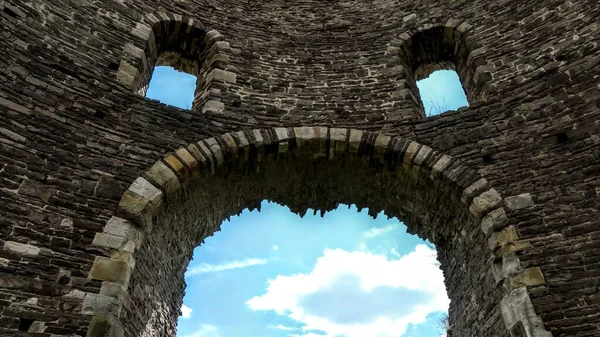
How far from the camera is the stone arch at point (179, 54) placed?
7.32 meters

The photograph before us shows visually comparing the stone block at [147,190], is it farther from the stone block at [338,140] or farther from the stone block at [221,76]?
the stone block at [221,76]

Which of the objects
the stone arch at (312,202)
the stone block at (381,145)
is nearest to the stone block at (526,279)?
the stone arch at (312,202)

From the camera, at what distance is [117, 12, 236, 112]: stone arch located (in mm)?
7316

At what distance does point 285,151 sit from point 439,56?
4249mm

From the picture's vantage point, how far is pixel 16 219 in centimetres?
479

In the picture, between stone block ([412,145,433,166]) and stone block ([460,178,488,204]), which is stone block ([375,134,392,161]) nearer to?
stone block ([412,145,433,166])

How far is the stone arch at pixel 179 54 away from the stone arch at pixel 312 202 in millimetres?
1250

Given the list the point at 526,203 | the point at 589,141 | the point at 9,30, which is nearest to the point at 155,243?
the point at 9,30

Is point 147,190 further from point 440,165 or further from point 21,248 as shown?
point 440,165

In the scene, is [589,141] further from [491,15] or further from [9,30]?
[9,30]

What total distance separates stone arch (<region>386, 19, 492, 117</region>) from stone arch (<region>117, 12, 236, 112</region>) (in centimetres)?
309

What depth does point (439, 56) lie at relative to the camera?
8.91 m

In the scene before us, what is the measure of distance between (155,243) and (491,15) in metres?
6.89

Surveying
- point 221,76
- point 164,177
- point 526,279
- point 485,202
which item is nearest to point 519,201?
point 485,202
